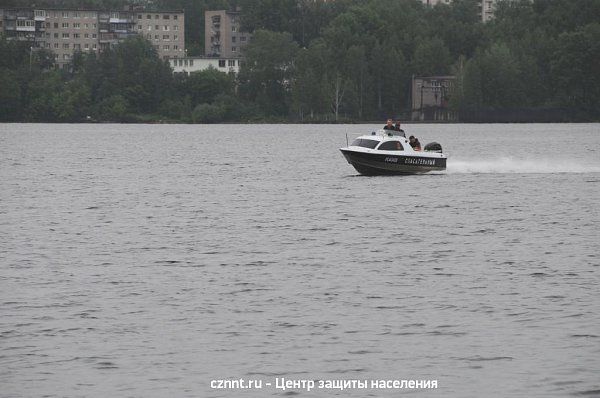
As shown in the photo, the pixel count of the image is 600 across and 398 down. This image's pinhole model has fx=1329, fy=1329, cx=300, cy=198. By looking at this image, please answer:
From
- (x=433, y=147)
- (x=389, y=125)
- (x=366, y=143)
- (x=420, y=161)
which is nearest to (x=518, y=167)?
(x=433, y=147)

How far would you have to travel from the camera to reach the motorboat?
246 ft

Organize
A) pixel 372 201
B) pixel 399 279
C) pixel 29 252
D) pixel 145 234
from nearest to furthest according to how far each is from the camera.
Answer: pixel 399 279 < pixel 29 252 < pixel 145 234 < pixel 372 201

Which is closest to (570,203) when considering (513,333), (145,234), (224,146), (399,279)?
(145,234)

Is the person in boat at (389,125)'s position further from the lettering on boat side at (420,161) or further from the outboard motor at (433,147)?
the outboard motor at (433,147)

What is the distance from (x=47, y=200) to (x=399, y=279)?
120 feet

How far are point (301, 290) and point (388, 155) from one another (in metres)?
40.2

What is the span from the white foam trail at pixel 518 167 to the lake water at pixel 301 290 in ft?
65.7

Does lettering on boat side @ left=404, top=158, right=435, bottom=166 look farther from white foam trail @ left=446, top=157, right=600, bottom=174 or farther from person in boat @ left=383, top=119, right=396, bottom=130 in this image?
white foam trail @ left=446, top=157, right=600, bottom=174

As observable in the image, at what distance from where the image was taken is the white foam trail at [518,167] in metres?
A: 95.5

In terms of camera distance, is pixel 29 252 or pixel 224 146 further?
pixel 224 146

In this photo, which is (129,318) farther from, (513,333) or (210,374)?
(513,333)

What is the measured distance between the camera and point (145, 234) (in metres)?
51.4

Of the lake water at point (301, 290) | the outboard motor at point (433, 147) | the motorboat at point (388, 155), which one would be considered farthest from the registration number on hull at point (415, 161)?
the lake water at point (301, 290)

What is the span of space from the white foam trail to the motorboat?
12743 millimetres
